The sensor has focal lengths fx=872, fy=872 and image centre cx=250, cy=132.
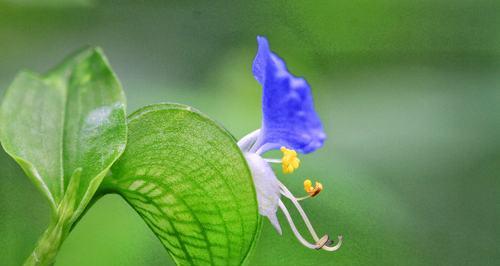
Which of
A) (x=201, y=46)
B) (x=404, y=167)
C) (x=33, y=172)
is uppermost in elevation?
(x=33, y=172)

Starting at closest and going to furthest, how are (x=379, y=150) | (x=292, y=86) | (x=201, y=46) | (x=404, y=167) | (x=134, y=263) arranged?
1. (x=292, y=86)
2. (x=134, y=263)
3. (x=379, y=150)
4. (x=404, y=167)
5. (x=201, y=46)

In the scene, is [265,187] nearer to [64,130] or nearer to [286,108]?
[286,108]

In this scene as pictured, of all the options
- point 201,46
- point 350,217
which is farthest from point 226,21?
point 350,217

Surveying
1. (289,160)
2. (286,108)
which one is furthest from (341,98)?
(286,108)

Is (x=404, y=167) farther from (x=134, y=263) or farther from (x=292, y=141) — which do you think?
(x=292, y=141)

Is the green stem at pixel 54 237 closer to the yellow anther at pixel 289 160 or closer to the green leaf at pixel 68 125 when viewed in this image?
the green leaf at pixel 68 125

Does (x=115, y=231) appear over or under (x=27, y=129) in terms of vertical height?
under

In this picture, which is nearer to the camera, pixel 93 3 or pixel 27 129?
pixel 27 129

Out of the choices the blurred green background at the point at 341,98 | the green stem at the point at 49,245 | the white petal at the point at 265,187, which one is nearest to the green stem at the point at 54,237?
the green stem at the point at 49,245
